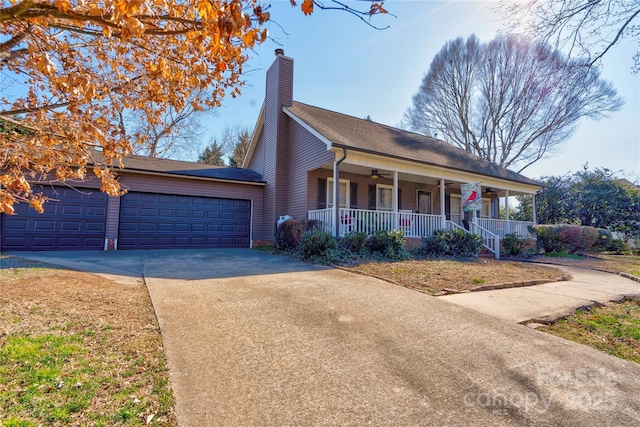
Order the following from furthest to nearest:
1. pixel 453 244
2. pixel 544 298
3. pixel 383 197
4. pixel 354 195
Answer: pixel 383 197 → pixel 354 195 → pixel 453 244 → pixel 544 298

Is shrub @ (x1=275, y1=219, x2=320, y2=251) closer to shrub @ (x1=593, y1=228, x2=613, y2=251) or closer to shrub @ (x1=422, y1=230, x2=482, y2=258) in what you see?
shrub @ (x1=422, y1=230, x2=482, y2=258)

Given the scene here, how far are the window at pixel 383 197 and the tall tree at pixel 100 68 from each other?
948 centimetres

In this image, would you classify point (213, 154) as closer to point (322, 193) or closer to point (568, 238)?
point (322, 193)

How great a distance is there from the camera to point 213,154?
2819 centimetres

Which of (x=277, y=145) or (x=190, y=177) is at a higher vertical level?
(x=277, y=145)

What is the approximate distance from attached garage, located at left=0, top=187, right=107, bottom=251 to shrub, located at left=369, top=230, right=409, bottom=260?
8367mm

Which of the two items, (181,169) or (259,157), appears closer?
(181,169)

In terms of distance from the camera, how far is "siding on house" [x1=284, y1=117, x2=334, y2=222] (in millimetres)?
10562

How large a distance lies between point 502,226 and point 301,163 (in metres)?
9.11

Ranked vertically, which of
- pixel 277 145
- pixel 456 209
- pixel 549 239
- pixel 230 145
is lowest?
pixel 549 239

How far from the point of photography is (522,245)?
11930 mm

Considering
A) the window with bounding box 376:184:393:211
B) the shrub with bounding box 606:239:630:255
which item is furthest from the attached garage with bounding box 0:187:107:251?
the shrub with bounding box 606:239:630:255

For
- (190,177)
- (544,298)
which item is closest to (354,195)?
(190,177)

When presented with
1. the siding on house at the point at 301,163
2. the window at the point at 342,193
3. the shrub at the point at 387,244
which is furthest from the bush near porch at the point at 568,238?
the siding on house at the point at 301,163
